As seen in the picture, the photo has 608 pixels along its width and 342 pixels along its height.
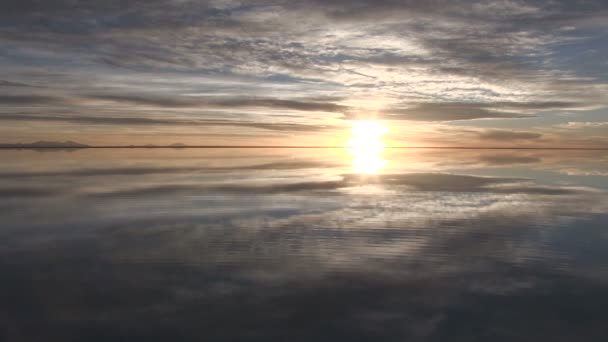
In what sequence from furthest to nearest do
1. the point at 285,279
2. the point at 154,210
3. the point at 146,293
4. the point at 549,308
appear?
the point at 154,210
the point at 285,279
the point at 146,293
the point at 549,308

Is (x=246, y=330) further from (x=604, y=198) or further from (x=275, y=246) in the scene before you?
(x=604, y=198)

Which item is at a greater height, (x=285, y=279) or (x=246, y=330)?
(x=285, y=279)

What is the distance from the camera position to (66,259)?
14.8 metres

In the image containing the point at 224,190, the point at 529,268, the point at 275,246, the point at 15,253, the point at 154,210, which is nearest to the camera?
the point at 529,268

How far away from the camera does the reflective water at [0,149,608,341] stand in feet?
32.6

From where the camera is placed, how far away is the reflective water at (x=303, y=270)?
993cm

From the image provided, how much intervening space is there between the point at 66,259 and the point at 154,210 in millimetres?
8805

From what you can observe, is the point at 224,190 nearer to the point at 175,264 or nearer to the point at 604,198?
the point at 175,264

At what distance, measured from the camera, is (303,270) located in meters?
13.6

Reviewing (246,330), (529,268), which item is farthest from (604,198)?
(246,330)

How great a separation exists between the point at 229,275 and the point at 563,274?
887 centimetres

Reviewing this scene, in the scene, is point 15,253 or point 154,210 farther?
point 154,210

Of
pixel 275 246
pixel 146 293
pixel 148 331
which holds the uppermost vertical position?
pixel 275 246

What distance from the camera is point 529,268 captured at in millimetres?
14016
